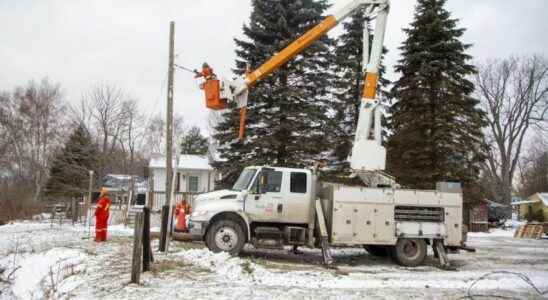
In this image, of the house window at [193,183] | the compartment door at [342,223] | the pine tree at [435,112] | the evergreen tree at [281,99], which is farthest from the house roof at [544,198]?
the compartment door at [342,223]

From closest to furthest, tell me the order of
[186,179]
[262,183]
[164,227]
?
1. [164,227]
2. [262,183]
3. [186,179]

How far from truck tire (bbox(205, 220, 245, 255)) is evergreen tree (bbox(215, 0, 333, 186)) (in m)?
10.8

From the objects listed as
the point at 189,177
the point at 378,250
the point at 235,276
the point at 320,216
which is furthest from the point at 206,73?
the point at 189,177

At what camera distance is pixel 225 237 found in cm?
1187

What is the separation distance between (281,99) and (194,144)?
37878mm

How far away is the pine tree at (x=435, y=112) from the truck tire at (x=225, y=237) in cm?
1438

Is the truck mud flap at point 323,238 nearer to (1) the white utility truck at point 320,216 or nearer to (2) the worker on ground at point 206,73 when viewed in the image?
(1) the white utility truck at point 320,216

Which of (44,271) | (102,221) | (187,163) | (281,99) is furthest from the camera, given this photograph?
(187,163)

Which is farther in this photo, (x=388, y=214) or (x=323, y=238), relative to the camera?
(x=388, y=214)

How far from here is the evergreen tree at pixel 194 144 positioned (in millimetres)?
58250

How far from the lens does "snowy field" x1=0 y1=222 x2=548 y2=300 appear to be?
26.1ft

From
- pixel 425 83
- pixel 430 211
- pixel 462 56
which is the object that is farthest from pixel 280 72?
pixel 430 211

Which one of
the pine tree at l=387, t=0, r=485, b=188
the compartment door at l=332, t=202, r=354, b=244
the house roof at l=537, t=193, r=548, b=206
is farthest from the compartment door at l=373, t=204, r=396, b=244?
the house roof at l=537, t=193, r=548, b=206

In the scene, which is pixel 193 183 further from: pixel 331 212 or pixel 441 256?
pixel 441 256
